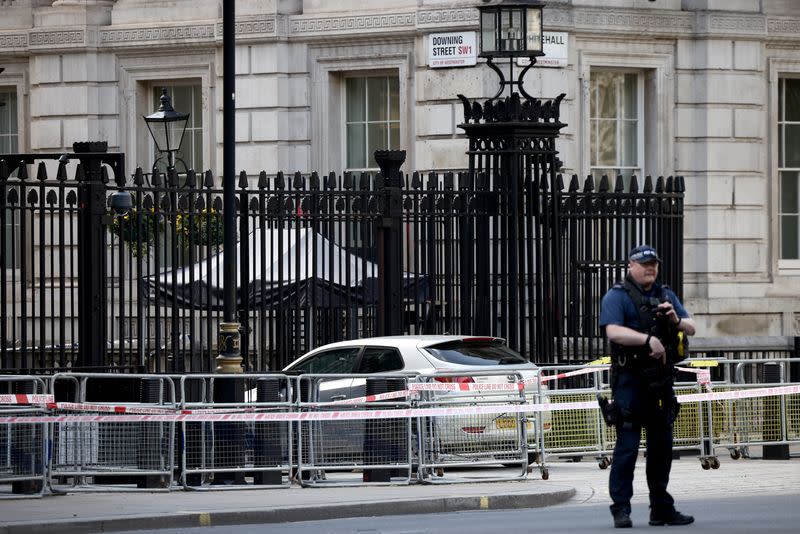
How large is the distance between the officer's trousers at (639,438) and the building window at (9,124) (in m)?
21.0

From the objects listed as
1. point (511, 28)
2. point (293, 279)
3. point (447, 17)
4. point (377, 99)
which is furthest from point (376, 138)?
point (293, 279)

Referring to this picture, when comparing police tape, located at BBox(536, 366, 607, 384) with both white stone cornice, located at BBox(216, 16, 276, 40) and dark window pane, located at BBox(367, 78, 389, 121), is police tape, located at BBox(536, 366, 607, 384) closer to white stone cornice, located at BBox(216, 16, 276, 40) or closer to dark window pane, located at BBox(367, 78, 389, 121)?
dark window pane, located at BBox(367, 78, 389, 121)

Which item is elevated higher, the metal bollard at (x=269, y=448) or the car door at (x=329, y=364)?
the car door at (x=329, y=364)

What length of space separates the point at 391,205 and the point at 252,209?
5.34 ft

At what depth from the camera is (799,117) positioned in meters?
31.9

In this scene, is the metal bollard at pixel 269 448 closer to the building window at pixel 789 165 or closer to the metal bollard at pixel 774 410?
the metal bollard at pixel 774 410

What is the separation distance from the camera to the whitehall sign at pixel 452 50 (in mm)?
28641

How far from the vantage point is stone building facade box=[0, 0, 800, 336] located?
97.4 feet

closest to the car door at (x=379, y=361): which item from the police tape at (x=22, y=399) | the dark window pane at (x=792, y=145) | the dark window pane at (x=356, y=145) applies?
the police tape at (x=22, y=399)

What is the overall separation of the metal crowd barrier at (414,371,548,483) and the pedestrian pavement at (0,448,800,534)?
0.18 meters

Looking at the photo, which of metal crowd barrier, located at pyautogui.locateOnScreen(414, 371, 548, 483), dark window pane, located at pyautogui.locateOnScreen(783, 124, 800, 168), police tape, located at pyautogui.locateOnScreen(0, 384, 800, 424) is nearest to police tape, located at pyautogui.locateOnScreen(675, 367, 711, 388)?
police tape, located at pyautogui.locateOnScreen(0, 384, 800, 424)

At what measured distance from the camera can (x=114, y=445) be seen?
1703cm

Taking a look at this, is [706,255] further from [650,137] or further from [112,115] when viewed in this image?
[112,115]

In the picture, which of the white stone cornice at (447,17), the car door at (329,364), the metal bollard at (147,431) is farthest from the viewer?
the white stone cornice at (447,17)
